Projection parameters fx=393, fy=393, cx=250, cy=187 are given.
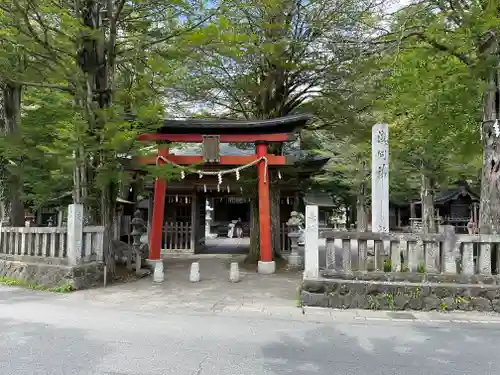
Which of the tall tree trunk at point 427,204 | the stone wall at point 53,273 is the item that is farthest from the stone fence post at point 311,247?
the tall tree trunk at point 427,204

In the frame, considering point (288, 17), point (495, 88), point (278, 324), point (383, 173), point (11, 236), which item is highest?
point (288, 17)

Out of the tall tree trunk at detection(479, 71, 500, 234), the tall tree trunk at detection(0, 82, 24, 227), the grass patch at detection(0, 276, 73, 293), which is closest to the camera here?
the tall tree trunk at detection(479, 71, 500, 234)

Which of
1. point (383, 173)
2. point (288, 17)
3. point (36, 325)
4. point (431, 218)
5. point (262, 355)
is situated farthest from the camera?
point (431, 218)

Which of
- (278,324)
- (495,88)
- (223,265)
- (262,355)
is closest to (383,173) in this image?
(495,88)

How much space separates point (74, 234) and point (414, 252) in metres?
7.71

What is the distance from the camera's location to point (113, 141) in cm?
889

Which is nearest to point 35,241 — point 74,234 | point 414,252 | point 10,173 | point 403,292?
point 74,234

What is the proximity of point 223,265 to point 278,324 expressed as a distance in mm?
7714

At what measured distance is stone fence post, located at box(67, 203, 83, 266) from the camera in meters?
9.52

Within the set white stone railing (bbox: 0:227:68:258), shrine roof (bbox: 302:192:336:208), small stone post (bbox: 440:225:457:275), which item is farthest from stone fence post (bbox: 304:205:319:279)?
shrine roof (bbox: 302:192:336:208)

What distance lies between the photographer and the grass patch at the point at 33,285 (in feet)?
30.5

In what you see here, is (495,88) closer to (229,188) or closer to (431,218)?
(229,188)

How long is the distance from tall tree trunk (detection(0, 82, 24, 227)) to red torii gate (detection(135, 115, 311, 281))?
15.2 ft

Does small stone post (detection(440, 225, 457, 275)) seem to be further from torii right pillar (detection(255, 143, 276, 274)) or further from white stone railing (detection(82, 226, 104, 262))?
white stone railing (detection(82, 226, 104, 262))
